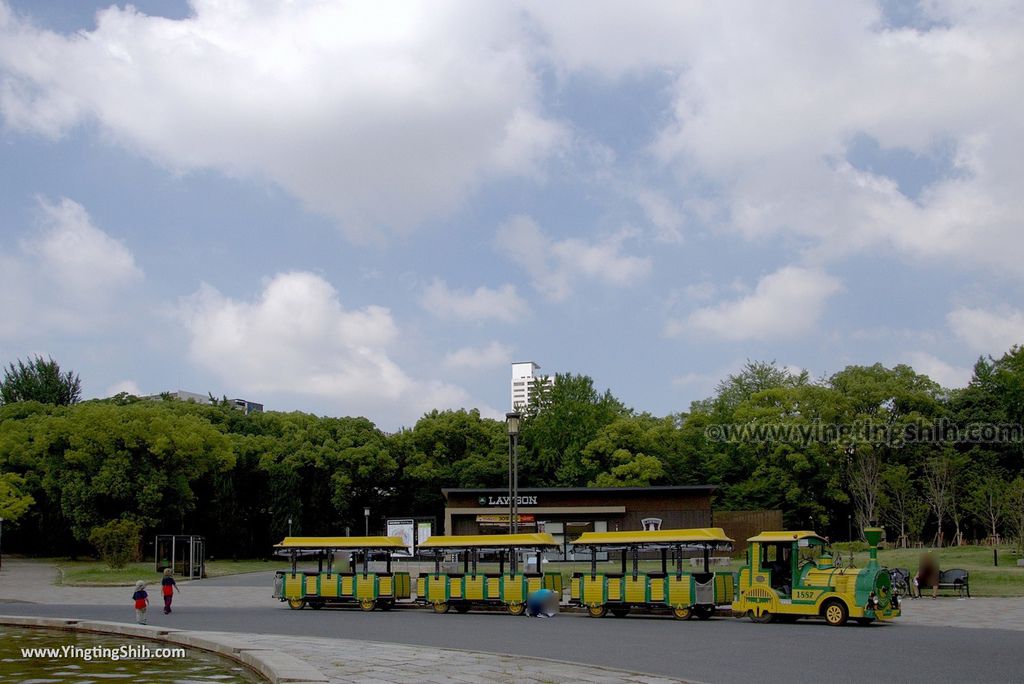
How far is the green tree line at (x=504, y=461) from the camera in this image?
171 ft

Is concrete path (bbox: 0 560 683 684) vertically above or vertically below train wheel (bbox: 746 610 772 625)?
above

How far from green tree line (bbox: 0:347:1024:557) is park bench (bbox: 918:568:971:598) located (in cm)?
2205

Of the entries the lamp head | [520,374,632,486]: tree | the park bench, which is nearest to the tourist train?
the lamp head

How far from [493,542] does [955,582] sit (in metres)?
13.5

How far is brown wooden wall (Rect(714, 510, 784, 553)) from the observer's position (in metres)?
51.2

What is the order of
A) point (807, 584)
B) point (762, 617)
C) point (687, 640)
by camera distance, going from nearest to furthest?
point (687, 640) < point (807, 584) < point (762, 617)

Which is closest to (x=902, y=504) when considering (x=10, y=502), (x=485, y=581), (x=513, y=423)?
(x=513, y=423)

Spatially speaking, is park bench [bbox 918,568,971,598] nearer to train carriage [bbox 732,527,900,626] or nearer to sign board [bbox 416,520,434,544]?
train carriage [bbox 732,527,900,626]

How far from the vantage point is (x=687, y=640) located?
59.9ft

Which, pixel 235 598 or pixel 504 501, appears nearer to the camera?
pixel 235 598

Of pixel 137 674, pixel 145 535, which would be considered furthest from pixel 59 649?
pixel 145 535

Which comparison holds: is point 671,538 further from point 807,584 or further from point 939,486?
point 939,486

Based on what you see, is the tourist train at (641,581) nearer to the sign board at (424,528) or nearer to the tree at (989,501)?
the sign board at (424,528)

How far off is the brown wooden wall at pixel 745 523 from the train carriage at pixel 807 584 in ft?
90.9
